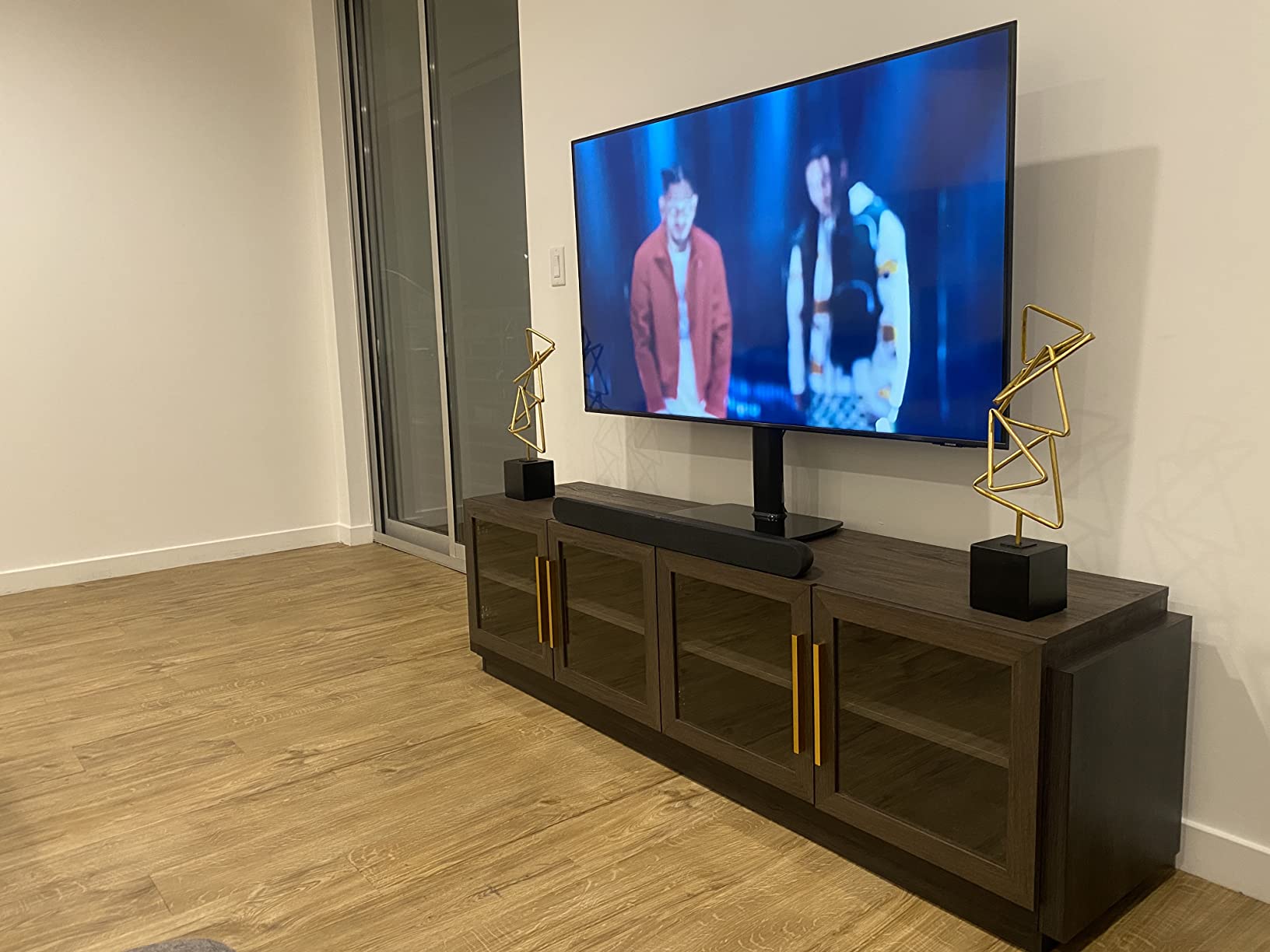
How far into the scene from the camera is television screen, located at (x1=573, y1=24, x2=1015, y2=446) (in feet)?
6.15

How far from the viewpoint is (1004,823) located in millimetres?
1644

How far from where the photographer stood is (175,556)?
15.2ft

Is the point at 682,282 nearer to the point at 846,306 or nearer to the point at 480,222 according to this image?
the point at 846,306

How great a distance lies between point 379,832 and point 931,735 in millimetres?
1170

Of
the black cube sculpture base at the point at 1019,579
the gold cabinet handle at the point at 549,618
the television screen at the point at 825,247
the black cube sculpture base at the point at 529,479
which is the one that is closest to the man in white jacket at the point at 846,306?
the television screen at the point at 825,247

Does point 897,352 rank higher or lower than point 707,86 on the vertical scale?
lower

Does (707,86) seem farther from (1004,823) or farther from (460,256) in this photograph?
(1004,823)

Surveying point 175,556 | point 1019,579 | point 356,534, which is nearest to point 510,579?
point 1019,579

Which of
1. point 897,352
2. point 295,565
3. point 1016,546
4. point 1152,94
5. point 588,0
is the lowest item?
point 295,565

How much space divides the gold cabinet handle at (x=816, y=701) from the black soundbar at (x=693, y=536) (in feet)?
0.50

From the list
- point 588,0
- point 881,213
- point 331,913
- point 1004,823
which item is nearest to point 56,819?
point 331,913

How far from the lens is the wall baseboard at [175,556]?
169 inches

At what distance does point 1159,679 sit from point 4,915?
2.13 metres

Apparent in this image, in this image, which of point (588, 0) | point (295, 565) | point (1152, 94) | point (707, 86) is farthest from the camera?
point (295, 565)
